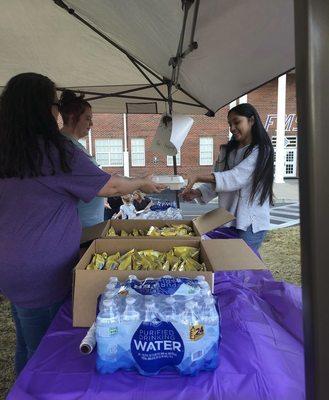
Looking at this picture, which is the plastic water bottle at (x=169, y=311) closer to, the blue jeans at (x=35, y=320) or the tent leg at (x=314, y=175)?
the tent leg at (x=314, y=175)

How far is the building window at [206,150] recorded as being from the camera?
20297mm

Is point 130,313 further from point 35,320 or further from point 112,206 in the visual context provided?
point 112,206

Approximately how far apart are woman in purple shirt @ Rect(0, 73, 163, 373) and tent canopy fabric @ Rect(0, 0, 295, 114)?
0.68m

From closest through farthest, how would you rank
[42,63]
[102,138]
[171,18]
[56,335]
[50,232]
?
[56,335], [50,232], [171,18], [42,63], [102,138]

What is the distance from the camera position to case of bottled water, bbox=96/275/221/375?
3.11 feet

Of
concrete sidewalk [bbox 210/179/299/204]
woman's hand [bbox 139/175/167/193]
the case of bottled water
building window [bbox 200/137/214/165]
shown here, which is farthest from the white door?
the case of bottled water

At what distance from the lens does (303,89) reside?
50 cm

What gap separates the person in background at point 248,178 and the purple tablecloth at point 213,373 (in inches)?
42.2

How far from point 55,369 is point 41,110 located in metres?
0.91

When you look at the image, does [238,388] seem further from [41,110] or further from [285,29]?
[285,29]

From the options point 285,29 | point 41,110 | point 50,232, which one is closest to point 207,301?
point 50,232

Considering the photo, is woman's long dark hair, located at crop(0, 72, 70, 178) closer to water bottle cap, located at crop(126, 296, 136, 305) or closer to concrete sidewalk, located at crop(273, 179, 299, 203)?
water bottle cap, located at crop(126, 296, 136, 305)

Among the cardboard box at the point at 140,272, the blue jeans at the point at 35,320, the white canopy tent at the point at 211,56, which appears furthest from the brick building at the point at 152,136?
the blue jeans at the point at 35,320

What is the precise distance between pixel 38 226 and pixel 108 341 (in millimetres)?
562
